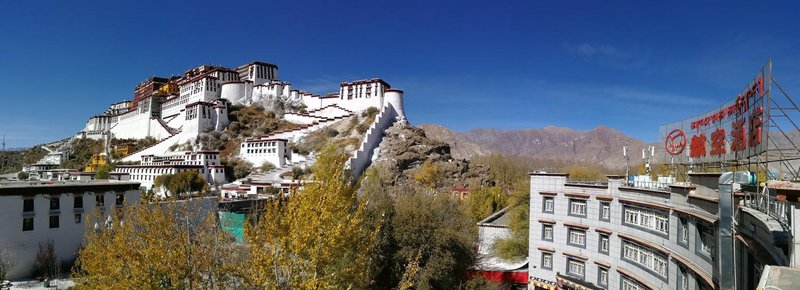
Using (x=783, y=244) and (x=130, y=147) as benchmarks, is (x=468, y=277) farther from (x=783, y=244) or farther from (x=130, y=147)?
(x=130, y=147)

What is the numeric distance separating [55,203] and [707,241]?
105 feet

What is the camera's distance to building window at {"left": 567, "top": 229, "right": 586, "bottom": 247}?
23625mm

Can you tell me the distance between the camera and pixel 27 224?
80.9ft

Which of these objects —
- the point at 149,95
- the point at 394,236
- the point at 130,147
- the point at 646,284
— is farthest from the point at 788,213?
the point at 149,95

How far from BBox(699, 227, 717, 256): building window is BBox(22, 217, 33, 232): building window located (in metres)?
31.9

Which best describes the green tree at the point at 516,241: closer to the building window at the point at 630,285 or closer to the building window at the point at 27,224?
the building window at the point at 630,285

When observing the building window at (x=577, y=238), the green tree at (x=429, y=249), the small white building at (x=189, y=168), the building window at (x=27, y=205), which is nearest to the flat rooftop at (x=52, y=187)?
the building window at (x=27, y=205)

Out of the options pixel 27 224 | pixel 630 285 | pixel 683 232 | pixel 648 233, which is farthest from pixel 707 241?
pixel 27 224

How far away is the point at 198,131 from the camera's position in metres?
69.8

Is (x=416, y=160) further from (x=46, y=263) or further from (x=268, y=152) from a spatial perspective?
(x=46, y=263)

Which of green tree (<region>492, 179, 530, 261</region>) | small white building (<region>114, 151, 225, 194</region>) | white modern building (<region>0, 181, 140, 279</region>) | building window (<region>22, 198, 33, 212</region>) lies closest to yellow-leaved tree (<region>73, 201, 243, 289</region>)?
white modern building (<region>0, 181, 140, 279</region>)

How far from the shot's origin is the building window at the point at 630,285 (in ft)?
63.6

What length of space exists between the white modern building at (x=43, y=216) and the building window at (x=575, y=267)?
77.5ft

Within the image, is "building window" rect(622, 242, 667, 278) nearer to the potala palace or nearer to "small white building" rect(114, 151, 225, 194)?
the potala palace
